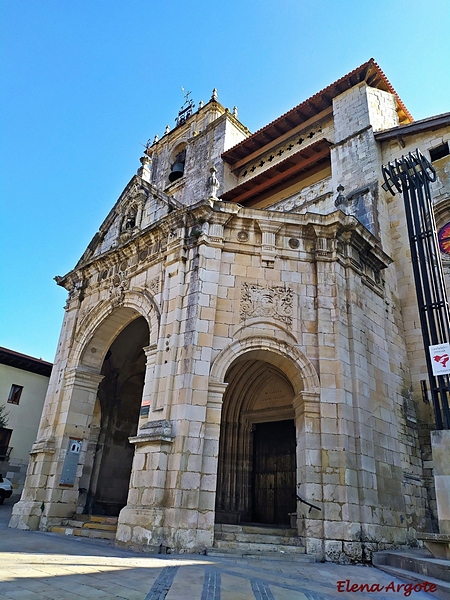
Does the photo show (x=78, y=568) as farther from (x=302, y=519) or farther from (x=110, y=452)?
(x=110, y=452)

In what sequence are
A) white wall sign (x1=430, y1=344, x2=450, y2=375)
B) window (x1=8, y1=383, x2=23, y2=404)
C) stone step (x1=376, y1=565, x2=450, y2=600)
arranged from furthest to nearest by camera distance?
window (x1=8, y1=383, x2=23, y2=404), white wall sign (x1=430, y1=344, x2=450, y2=375), stone step (x1=376, y1=565, x2=450, y2=600)

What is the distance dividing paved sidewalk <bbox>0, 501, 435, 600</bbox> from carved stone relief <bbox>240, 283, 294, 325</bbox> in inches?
203

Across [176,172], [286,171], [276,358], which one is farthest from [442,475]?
[176,172]

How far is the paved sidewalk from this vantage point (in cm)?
488

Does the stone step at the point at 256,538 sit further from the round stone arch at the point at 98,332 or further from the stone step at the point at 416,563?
the round stone arch at the point at 98,332

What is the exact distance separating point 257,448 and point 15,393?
15707 mm

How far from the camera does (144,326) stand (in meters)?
16.2

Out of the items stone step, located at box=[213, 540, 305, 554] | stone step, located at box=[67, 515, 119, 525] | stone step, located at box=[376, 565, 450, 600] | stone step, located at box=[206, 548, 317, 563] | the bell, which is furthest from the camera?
the bell

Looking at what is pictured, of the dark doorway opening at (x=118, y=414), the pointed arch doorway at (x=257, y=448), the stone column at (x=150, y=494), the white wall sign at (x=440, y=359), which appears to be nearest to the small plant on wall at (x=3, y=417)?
the dark doorway opening at (x=118, y=414)

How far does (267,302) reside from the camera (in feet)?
36.1

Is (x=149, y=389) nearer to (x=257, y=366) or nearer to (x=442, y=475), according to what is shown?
(x=257, y=366)

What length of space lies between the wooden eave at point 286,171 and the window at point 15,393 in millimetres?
14739

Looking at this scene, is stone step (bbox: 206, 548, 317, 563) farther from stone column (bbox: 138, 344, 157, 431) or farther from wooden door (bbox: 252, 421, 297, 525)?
wooden door (bbox: 252, 421, 297, 525)

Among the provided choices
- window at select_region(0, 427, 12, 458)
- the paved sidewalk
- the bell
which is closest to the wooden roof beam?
the bell
